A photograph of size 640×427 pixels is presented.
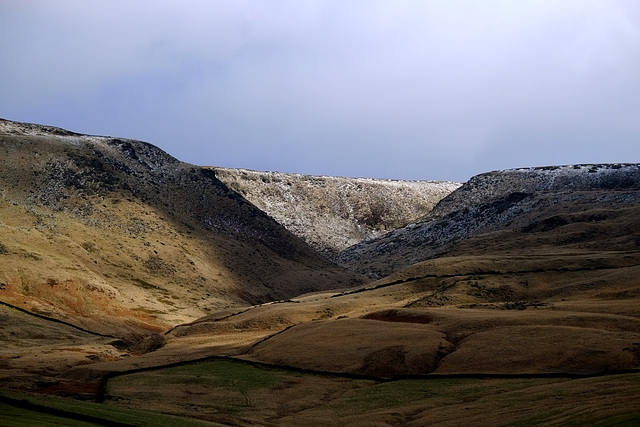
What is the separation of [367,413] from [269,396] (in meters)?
6.56

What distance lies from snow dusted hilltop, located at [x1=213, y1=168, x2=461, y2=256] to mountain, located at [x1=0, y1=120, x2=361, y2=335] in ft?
67.1

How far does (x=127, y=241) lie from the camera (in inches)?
3698

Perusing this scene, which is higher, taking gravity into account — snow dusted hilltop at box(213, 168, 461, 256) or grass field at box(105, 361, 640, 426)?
snow dusted hilltop at box(213, 168, 461, 256)

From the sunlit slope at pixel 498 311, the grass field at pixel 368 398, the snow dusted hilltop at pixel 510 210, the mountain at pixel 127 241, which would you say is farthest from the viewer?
the snow dusted hilltop at pixel 510 210

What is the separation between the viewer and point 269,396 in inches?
1437

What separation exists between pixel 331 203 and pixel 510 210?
139ft

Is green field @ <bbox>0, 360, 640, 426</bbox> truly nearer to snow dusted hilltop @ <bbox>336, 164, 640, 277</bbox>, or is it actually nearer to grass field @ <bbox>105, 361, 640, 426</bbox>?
grass field @ <bbox>105, 361, 640, 426</bbox>

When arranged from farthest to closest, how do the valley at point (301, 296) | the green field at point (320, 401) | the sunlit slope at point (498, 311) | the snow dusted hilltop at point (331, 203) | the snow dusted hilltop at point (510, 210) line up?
1. the snow dusted hilltop at point (331, 203)
2. the snow dusted hilltop at point (510, 210)
3. the sunlit slope at point (498, 311)
4. the valley at point (301, 296)
5. the green field at point (320, 401)

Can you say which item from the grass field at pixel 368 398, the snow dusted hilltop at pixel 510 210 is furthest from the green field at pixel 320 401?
the snow dusted hilltop at pixel 510 210

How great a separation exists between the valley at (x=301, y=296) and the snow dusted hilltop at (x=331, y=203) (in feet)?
1.52

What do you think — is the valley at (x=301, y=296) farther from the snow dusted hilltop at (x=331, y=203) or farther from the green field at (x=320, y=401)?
the snow dusted hilltop at (x=331, y=203)

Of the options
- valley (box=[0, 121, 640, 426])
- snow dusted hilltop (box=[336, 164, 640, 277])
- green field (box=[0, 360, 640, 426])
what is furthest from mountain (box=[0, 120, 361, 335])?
green field (box=[0, 360, 640, 426])

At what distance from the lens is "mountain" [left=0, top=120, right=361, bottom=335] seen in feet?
245

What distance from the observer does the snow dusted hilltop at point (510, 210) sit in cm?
10012
